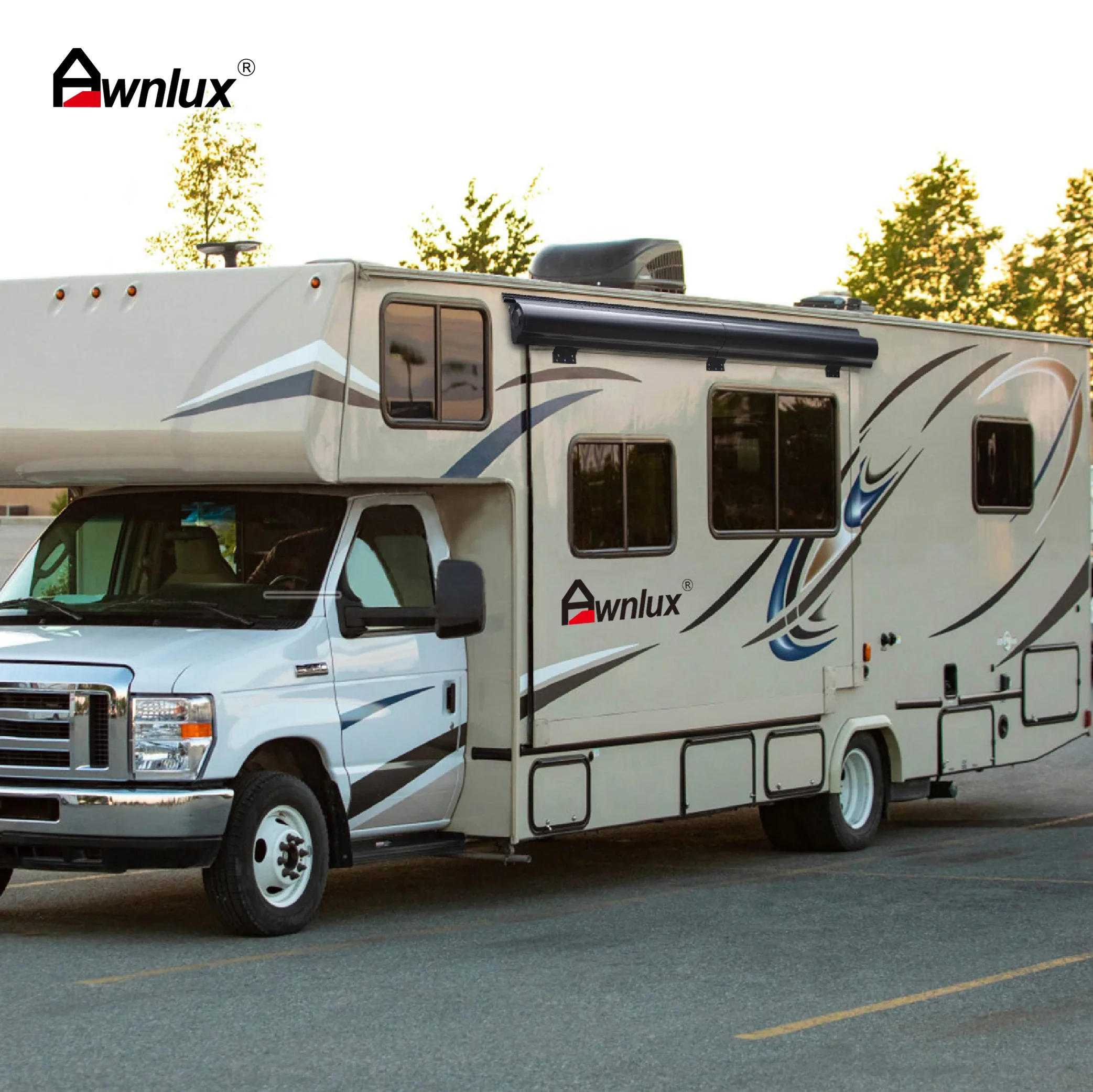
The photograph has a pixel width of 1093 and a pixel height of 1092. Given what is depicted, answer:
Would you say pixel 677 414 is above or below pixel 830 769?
above

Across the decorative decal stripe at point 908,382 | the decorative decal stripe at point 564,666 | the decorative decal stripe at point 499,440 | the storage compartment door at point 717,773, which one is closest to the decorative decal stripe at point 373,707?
the decorative decal stripe at point 564,666

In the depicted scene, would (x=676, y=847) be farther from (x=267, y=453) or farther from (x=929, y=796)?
(x=267, y=453)

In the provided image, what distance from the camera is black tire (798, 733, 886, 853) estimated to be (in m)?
12.7

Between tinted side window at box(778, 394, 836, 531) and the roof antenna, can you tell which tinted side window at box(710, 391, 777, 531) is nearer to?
tinted side window at box(778, 394, 836, 531)

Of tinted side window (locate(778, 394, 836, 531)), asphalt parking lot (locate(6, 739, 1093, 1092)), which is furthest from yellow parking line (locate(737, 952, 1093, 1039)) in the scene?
tinted side window (locate(778, 394, 836, 531))

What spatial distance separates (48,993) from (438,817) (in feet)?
9.22

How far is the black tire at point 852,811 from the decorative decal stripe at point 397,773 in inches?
126

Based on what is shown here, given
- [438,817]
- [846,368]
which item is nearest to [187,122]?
[846,368]

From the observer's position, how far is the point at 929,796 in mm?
13664

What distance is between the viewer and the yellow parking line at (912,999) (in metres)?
7.48

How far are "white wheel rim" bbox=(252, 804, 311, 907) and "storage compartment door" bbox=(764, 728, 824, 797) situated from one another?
11.8 ft

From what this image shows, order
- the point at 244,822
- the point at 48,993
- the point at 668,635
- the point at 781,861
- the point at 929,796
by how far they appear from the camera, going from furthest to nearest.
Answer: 1. the point at 929,796
2. the point at 781,861
3. the point at 668,635
4. the point at 244,822
5. the point at 48,993

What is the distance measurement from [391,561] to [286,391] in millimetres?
1230

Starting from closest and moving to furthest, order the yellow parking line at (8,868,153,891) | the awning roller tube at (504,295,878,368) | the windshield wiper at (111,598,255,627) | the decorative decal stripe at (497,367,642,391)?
the windshield wiper at (111,598,255,627) < the decorative decal stripe at (497,367,642,391) < the awning roller tube at (504,295,878,368) < the yellow parking line at (8,868,153,891)
